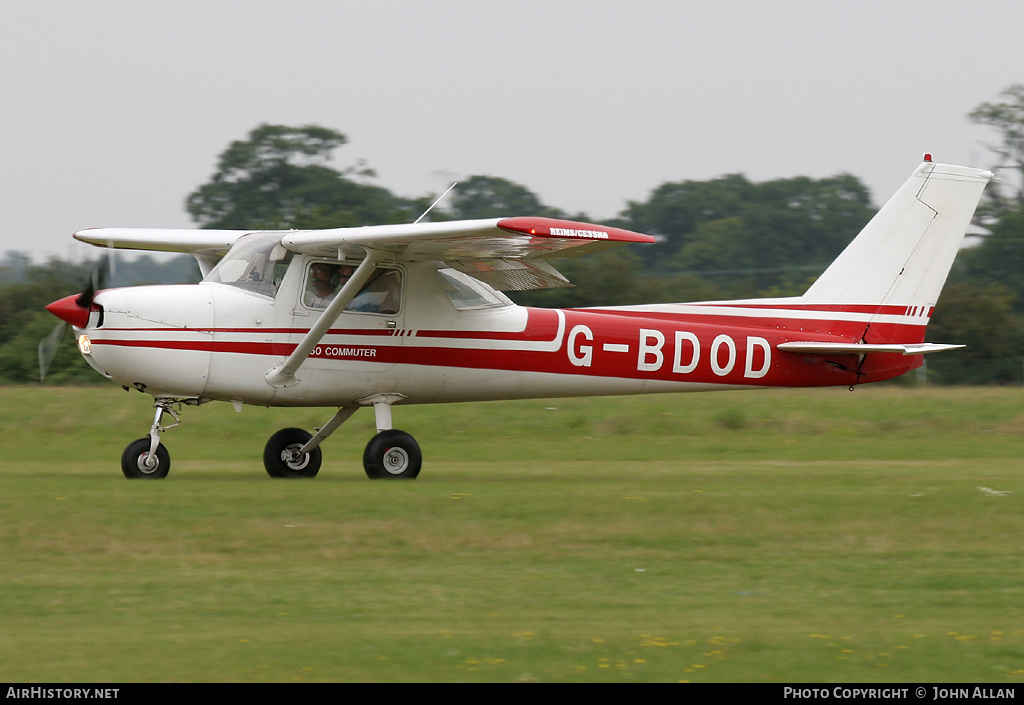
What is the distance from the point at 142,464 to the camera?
13352 mm

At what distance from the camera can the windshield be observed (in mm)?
13844

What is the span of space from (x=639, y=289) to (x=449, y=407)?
24.4 meters

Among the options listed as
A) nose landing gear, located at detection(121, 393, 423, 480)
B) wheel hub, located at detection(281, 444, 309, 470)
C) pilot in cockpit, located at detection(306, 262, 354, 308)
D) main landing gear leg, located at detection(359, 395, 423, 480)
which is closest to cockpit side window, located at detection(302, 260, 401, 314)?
pilot in cockpit, located at detection(306, 262, 354, 308)

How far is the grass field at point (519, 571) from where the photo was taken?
6336mm

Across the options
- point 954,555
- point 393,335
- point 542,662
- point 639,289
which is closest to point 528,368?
point 393,335

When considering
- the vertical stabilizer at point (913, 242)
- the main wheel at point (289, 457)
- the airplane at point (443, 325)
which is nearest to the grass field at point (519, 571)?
the main wheel at point (289, 457)

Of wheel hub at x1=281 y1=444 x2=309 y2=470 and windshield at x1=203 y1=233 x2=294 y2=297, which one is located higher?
windshield at x1=203 y1=233 x2=294 y2=297

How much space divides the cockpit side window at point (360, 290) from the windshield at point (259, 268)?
0.32 m

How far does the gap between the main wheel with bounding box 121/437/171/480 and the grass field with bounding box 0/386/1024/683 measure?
45 cm

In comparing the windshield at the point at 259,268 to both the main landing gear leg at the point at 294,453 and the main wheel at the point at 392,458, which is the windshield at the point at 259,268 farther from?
the main wheel at the point at 392,458

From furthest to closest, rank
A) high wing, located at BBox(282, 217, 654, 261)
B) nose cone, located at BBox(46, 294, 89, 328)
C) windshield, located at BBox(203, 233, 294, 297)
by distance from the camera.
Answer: windshield, located at BBox(203, 233, 294, 297), nose cone, located at BBox(46, 294, 89, 328), high wing, located at BBox(282, 217, 654, 261)

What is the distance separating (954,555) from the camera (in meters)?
9.43

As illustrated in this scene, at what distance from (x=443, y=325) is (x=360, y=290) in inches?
44.2

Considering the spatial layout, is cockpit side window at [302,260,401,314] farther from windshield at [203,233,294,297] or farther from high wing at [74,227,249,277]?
high wing at [74,227,249,277]
